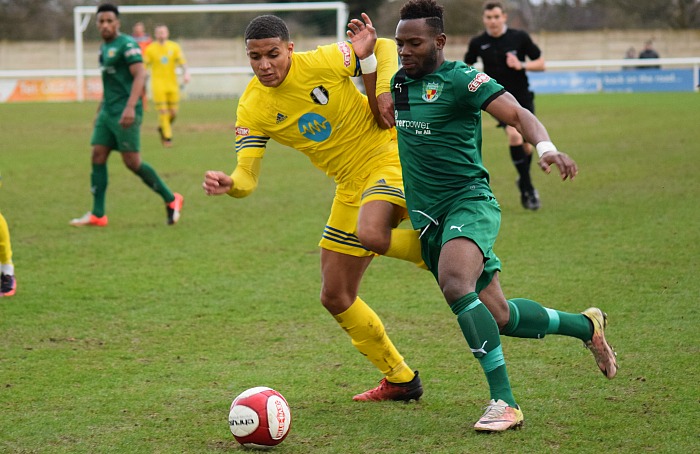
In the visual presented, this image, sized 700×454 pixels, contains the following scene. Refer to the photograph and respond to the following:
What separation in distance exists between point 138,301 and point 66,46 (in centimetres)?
3634

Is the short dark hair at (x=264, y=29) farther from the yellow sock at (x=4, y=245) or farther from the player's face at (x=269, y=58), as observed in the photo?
the yellow sock at (x=4, y=245)

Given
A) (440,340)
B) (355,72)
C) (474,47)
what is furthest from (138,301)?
(474,47)

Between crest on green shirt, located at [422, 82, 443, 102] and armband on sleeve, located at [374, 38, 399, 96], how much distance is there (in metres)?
0.48

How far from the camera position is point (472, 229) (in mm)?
4336

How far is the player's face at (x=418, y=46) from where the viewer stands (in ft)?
14.6

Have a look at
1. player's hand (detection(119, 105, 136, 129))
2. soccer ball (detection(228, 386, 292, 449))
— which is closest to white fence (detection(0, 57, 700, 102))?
player's hand (detection(119, 105, 136, 129))

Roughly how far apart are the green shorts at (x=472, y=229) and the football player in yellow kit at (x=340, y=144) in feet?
0.54

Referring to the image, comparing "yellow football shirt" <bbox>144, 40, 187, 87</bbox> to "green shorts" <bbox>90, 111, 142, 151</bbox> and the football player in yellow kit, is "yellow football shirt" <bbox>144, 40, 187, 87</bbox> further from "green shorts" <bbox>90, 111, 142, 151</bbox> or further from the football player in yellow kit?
the football player in yellow kit

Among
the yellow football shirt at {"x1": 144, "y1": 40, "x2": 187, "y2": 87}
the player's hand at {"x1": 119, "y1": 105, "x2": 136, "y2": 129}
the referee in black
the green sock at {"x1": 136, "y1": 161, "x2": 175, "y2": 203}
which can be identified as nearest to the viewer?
the player's hand at {"x1": 119, "y1": 105, "x2": 136, "y2": 129}

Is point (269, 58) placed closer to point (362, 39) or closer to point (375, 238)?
point (362, 39)

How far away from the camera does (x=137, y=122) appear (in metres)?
10.3

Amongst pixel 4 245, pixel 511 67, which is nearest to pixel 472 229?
pixel 4 245

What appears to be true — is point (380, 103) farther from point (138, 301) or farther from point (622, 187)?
point (622, 187)

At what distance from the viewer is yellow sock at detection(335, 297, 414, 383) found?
4.94 meters
